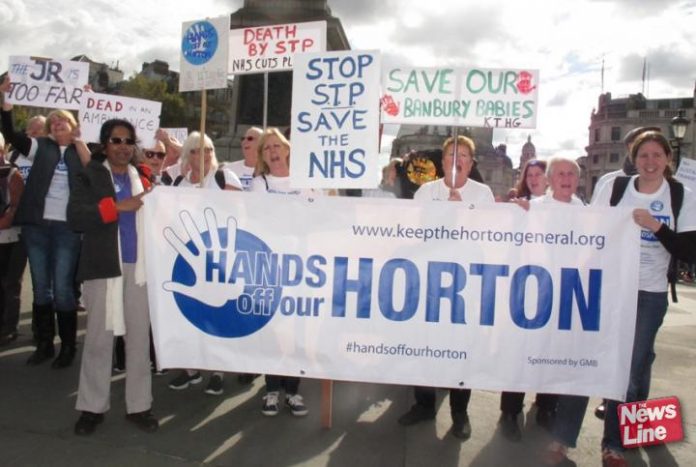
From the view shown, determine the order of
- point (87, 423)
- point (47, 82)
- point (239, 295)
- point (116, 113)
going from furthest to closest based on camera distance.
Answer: point (116, 113) < point (47, 82) < point (239, 295) < point (87, 423)

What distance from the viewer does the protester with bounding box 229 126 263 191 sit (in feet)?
19.5

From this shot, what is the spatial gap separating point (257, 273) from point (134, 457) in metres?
1.32

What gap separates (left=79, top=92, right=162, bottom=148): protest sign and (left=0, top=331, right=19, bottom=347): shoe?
211 cm

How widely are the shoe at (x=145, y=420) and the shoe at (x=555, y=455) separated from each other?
2.54m

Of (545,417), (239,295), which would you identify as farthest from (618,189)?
(239,295)

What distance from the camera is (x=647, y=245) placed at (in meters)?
3.66

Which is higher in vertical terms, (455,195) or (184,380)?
(455,195)

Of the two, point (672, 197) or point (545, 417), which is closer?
point (672, 197)

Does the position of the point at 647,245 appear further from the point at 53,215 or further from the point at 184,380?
the point at 53,215

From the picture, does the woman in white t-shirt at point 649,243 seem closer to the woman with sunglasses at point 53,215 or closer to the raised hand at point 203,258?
the raised hand at point 203,258

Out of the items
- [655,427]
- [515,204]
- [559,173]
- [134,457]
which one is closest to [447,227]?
[515,204]

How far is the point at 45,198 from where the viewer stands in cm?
518

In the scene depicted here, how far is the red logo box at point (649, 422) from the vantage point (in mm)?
3576

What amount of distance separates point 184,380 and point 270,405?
39.1 inches
